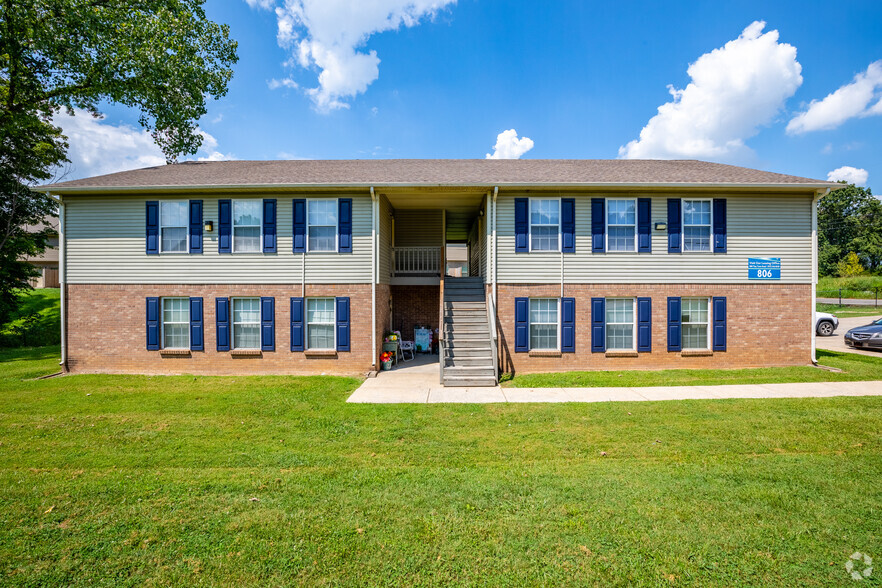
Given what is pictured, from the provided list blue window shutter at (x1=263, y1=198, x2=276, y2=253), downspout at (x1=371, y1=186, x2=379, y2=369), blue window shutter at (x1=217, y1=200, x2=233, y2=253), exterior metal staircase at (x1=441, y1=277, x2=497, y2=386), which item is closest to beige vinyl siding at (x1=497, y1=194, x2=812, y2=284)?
exterior metal staircase at (x1=441, y1=277, x2=497, y2=386)

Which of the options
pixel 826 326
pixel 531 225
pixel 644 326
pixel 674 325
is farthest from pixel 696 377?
pixel 826 326

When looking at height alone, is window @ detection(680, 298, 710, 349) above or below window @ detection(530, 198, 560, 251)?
below

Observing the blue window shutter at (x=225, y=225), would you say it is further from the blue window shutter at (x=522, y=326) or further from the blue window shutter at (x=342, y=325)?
the blue window shutter at (x=522, y=326)

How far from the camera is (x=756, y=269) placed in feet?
35.0

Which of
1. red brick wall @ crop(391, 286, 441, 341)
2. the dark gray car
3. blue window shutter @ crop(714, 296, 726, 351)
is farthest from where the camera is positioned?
red brick wall @ crop(391, 286, 441, 341)

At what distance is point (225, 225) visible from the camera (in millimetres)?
10703

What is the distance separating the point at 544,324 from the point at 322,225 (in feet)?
24.1

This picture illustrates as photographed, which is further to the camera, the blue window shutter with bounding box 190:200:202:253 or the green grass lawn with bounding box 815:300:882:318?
the green grass lawn with bounding box 815:300:882:318

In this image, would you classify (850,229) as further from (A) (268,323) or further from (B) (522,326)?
(A) (268,323)

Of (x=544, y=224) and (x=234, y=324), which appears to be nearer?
(x=544, y=224)

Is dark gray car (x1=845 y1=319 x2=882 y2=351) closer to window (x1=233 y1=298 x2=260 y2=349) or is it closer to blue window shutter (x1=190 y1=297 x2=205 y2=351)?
window (x1=233 y1=298 x2=260 y2=349)

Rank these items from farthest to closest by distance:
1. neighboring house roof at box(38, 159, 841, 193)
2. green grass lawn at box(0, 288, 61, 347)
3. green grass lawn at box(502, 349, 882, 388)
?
green grass lawn at box(0, 288, 61, 347)
neighboring house roof at box(38, 159, 841, 193)
green grass lawn at box(502, 349, 882, 388)

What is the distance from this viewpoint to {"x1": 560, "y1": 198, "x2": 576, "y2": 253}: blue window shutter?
1063cm

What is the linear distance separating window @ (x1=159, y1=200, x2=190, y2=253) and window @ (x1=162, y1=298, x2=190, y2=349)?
5.29ft
